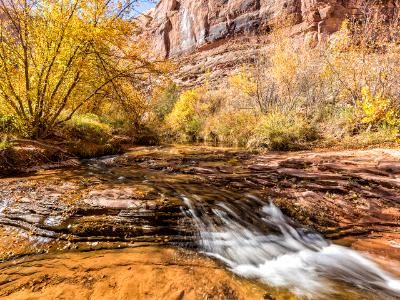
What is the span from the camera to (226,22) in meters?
50.7

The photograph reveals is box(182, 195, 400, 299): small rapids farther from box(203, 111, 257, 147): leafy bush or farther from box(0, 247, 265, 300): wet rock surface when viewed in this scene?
box(203, 111, 257, 147): leafy bush

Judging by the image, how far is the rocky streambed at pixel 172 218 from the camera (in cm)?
232

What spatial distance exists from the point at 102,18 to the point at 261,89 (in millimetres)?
8735

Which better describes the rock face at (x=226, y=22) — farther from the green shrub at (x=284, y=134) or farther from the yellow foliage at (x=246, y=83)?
the green shrub at (x=284, y=134)

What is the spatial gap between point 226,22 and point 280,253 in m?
54.6

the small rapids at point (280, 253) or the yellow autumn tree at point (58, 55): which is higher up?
the yellow autumn tree at point (58, 55)

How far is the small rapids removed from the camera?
2758 millimetres

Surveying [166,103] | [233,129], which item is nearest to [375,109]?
[233,129]

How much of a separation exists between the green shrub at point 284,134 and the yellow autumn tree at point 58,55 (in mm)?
5209

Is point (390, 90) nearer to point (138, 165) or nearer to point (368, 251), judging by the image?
point (368, 251)

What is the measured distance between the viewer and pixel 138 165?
686cm

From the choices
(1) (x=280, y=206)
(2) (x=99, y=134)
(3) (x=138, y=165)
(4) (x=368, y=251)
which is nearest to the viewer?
(4) (x=368, y=251)

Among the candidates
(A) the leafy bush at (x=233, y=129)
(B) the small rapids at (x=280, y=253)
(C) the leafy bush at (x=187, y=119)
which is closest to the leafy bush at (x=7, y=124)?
(B) the small rapids at (x=280, y=253)

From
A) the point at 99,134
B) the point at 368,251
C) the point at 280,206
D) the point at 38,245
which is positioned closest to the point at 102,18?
the point at 99,134
